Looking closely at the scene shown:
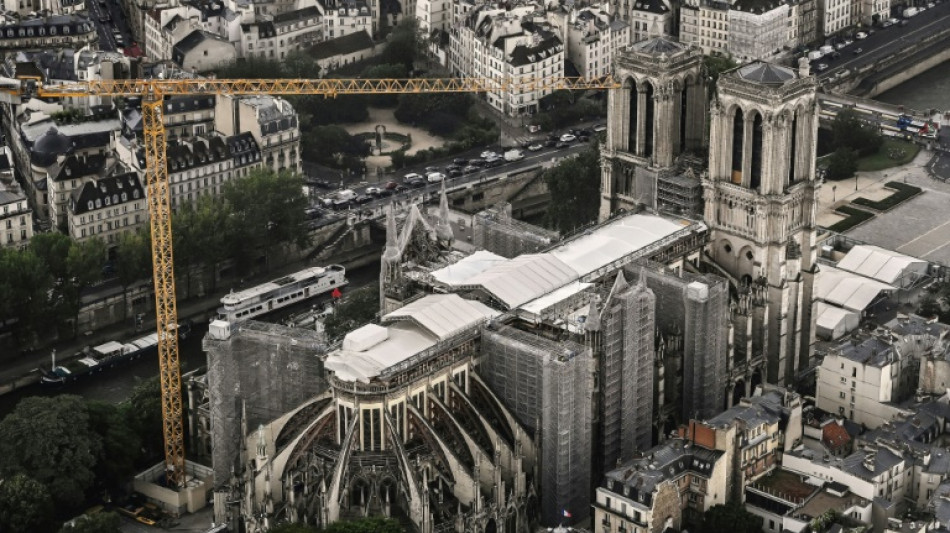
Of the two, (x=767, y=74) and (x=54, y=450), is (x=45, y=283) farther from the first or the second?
(x=767, y=74)

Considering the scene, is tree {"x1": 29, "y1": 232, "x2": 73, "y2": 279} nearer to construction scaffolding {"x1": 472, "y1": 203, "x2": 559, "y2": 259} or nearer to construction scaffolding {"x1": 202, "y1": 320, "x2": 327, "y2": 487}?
construction scaffolding {"x1": 202, "y1": 320, "x2": 327, "y2": 487}

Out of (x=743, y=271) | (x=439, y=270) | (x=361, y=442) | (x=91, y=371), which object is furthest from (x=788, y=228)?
(x=91, y=371)

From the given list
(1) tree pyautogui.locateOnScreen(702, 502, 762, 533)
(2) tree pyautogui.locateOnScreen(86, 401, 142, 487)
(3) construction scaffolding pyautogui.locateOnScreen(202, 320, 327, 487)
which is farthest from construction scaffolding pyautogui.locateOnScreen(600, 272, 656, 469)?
(2) tree pyautogui.locateOnScreen(86, 401, 142, 487)

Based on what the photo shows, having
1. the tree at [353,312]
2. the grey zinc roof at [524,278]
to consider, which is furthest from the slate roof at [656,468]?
the tree at [353,312]

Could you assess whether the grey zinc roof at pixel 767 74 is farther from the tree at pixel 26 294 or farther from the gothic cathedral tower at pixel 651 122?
the tree at pixel 26 294

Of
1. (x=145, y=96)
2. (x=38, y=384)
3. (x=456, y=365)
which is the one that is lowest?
(x=38, y=384)

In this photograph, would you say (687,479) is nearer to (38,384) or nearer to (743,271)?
(743,271)
